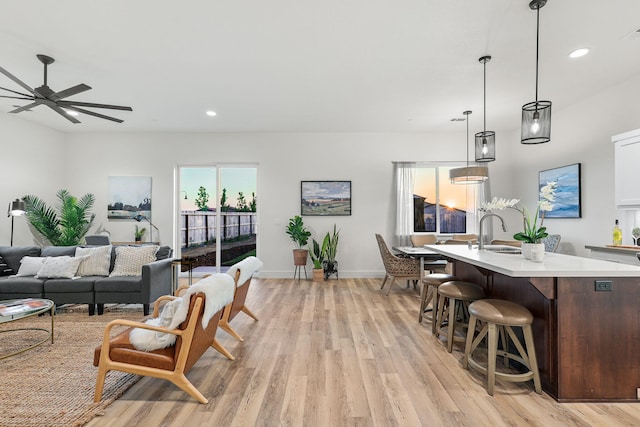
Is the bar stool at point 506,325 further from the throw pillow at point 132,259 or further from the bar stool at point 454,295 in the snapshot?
the throw pillow at point 132,259

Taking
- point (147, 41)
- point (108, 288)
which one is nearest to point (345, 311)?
point (108, 288)

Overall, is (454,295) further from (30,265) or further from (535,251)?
(30,265)

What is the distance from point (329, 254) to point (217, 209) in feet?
8.32

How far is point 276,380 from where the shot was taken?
2441 millimetres

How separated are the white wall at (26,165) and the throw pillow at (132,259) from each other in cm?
281

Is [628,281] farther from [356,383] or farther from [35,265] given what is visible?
[35,265]

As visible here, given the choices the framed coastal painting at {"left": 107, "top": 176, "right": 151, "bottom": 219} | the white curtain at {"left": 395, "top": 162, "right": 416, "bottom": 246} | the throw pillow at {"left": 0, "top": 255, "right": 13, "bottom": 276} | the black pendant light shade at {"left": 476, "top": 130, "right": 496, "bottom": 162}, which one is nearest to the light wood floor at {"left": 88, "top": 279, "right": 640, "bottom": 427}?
the black pendant light shade at {"left": 476, "top": 130, "right": 496, "bottom": 162}

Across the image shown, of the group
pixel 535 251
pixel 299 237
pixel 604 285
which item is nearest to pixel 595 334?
pixel 604 285

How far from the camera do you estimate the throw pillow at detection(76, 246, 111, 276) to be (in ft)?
13.8

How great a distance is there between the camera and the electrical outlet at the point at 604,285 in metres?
2.12

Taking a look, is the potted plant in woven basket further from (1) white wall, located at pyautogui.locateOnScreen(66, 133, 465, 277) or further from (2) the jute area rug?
(2) the jute area rug

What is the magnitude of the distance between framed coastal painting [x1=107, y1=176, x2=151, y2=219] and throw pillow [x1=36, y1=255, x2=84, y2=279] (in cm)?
247

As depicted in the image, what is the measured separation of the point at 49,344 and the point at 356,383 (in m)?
2.98

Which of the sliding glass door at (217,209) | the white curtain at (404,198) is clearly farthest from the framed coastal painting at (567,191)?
the sliding glass door at (217,209)
